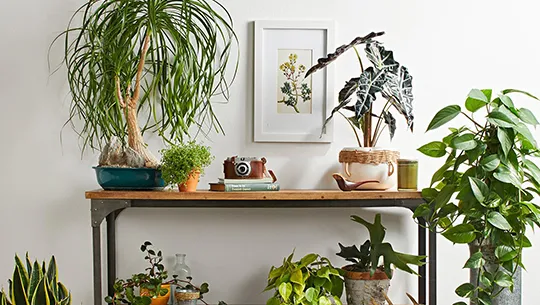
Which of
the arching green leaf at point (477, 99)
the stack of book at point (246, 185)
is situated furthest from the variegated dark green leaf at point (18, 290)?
the arching green leaf at point (477, 99)

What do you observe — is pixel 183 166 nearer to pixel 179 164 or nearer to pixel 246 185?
pixel 179 164

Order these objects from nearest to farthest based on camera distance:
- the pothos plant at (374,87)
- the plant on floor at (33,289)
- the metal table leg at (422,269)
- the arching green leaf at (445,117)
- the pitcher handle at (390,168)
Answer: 1. the plant on floor at (33,289)
2. the arching green leaf at (445,117)
3. the pothos plant at (374,87)
4. the pitcher handle at (390,168)
5. the metal table leg at (422,269)

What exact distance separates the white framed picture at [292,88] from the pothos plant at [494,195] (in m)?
0.55

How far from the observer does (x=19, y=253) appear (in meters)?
2.75

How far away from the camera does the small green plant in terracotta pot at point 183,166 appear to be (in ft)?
7.86

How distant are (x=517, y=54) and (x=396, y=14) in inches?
20.8

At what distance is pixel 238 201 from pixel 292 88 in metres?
0.53

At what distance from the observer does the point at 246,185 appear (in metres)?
2.44

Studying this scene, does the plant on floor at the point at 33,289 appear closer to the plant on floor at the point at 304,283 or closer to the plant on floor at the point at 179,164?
the plant on floor at the point at 179,164

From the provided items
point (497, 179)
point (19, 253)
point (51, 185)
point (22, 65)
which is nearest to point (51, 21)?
point (22, 65)

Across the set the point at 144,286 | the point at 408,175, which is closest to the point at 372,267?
the point at 408,175

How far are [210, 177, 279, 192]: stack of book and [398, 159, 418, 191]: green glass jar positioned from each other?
0.47 m

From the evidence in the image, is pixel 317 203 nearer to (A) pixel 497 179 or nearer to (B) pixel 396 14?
(A) pixel 497 179

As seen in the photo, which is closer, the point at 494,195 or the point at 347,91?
the point at 494,195
